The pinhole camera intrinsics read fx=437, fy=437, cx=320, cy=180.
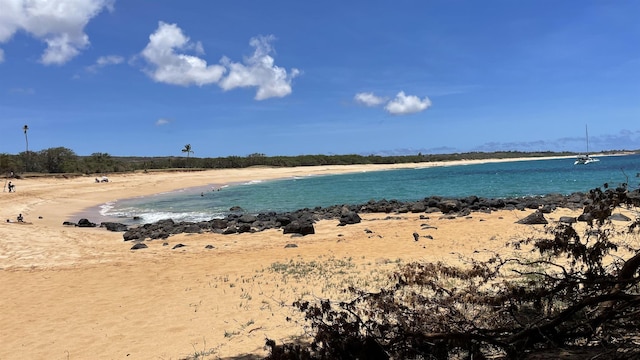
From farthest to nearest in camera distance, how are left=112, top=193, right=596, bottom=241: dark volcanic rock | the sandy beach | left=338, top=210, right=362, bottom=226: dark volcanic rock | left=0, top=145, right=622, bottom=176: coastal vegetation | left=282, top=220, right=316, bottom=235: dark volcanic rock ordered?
left=0, top=145, right=622, bottom=176: coastal vegetation
left=338, top=210, right=362, bottom=226: dark volcanic rock
left=112, top=193, right=596, bottom=241: dark volcanic rock
left=282, top=220, right=316, bottom=235: dark volcanic rock
the sandy beach

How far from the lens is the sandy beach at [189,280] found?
7.18 metres

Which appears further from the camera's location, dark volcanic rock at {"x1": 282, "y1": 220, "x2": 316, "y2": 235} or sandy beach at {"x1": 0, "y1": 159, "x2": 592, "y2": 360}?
dark volcanic rock at {"x1": 282, "y1": 220, "x2": 316, "y2": 235}

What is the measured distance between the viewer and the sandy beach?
718 centimetres

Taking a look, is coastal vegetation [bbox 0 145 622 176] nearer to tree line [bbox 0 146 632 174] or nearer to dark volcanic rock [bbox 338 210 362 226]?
tree line [bbox 0 146 632 174]

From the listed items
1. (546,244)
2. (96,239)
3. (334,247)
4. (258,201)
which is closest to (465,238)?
(334,247)

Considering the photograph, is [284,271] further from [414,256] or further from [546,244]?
[546,244]

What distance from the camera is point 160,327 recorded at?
7.80 metres

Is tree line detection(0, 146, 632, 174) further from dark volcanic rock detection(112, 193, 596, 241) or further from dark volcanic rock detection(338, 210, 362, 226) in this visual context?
dark volcanic rock detection(338, 210, 362, 226)

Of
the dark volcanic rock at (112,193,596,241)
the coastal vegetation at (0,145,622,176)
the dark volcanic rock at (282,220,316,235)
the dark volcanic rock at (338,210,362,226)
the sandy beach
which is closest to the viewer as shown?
the sandy beach

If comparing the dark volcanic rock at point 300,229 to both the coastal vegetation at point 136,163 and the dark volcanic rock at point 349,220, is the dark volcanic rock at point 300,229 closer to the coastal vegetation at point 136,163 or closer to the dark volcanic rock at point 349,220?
the dark volcanic rock at point 349,220

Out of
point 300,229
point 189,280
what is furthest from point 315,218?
point 189,280

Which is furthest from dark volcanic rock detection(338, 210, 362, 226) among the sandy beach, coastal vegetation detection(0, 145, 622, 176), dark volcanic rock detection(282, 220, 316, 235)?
coastal vegetation detection(0, 145, 622, 176)


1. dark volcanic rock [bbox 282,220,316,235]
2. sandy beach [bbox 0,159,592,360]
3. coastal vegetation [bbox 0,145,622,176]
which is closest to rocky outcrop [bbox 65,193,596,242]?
dark volcanic rock [bbox 282,220,316,235]

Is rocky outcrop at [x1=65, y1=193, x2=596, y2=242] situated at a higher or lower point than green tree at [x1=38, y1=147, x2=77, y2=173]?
lower
